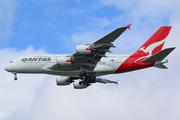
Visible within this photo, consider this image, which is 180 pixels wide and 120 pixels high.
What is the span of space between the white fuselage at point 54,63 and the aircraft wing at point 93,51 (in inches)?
46.3

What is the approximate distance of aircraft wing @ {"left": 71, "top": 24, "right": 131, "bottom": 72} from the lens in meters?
34.0

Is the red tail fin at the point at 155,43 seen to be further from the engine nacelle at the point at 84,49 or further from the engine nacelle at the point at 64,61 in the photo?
the engine nacelle at the point at 64,61

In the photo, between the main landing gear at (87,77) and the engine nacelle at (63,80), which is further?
the engine nacelle at (63,80)

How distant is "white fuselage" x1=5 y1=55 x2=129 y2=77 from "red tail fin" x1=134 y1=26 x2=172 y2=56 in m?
3.07

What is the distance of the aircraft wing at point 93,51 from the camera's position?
34.0 m

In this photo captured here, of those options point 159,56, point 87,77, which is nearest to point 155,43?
point 159,56

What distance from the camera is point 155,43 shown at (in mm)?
43781

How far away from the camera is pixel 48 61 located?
41.2 meters

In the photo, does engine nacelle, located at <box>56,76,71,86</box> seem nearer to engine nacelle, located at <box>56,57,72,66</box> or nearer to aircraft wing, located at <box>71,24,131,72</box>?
aircraft wing, located at <box>71,24,131,72</box>

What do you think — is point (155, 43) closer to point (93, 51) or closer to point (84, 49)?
point (93, 51)

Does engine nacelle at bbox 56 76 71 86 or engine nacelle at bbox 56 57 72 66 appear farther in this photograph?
engine nacelle at bbox 56 76 71 86

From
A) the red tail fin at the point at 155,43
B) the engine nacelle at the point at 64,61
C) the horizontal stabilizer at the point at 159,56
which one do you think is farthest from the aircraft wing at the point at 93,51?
the red tail fin at the point at 155,43

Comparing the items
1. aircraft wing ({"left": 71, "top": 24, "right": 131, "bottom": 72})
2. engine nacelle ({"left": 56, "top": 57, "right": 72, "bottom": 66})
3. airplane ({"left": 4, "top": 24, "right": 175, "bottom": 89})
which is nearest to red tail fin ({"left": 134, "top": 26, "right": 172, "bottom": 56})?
airplane ({"left": 4, "top": 24, "right": 175, "bottom": 89})

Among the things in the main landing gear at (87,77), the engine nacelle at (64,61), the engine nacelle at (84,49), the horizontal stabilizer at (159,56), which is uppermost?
the engine nacelle at (84,49)
